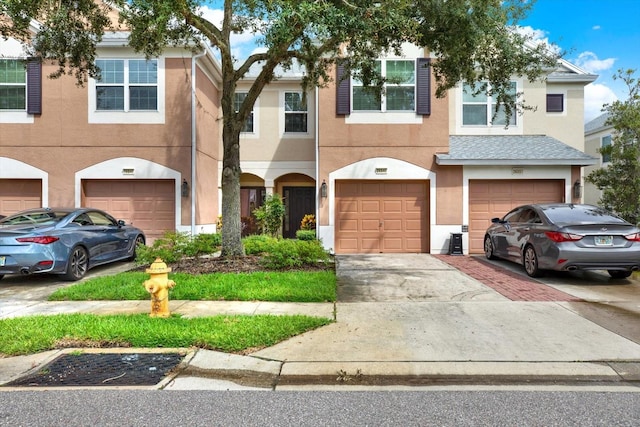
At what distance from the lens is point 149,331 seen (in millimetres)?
4977

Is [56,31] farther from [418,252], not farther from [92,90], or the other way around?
[418,252]

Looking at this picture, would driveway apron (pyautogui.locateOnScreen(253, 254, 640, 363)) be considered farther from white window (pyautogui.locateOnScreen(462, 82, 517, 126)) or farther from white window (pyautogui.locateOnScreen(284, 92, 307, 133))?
white window (pyautogui.locateOnScreen(284, 92, 307, 133))

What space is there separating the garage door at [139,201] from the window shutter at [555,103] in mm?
13817

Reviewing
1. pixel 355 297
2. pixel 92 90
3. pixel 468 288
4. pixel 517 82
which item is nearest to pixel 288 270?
pixel 355 297

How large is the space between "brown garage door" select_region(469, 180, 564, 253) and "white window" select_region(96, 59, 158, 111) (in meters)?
10.3

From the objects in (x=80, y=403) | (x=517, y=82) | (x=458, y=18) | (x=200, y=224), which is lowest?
(x=80, y=403)

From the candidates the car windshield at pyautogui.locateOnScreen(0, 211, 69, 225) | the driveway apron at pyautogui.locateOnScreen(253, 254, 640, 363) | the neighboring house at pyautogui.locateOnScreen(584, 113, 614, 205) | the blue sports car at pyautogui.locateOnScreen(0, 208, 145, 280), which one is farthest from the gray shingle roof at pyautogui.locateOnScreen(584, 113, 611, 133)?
the car windshield at pyautogui.locateOnScreen(0, 211, 69, 225)

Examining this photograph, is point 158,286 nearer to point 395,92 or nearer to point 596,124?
point 395,92

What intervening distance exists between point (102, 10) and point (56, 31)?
1368mm

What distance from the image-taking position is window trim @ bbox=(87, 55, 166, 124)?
12438mm

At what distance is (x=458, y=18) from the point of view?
761 cm

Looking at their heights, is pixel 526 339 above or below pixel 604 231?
below

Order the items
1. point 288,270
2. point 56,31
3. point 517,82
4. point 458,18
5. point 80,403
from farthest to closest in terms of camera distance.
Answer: point 517,82
point 288,270
point 56,31
point 458,18
point 80,403

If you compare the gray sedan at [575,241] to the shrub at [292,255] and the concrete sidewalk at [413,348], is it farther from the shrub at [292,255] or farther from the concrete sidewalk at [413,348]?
the shrub at [292,255]
